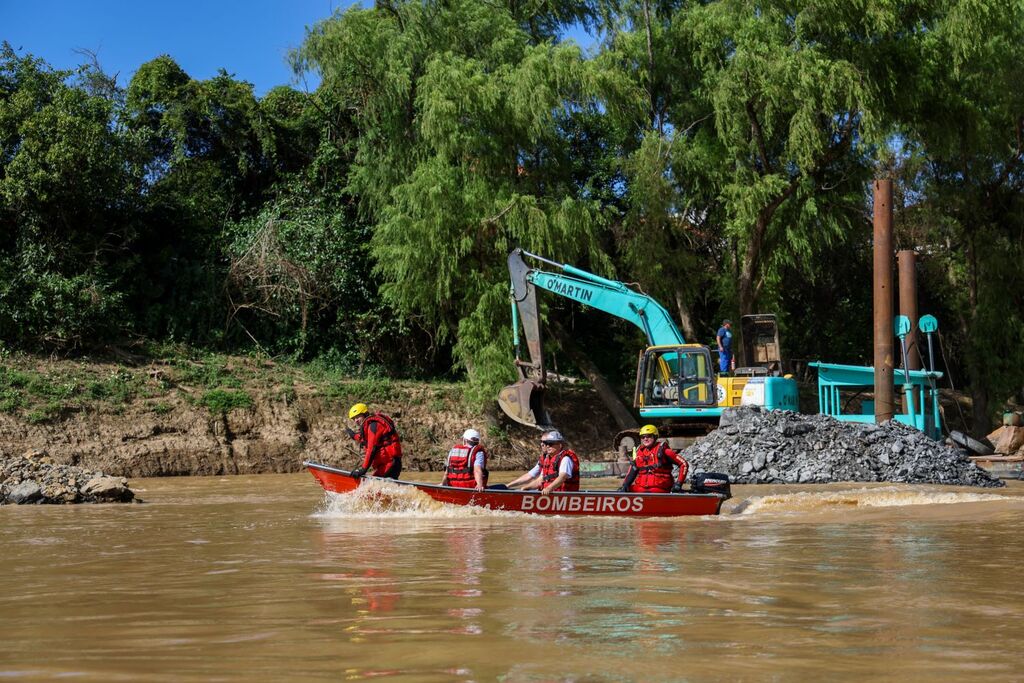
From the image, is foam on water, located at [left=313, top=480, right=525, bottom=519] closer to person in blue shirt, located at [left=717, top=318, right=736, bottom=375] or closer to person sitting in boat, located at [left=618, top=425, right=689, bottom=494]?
person sitting in boat, located at [left=618, top=425, right=689, bottom=494]

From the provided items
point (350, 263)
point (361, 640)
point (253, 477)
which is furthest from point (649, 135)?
point (361, 640)

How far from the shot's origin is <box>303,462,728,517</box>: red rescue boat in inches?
599

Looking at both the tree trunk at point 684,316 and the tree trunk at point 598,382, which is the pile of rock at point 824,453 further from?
the tree trunk at point 598,382

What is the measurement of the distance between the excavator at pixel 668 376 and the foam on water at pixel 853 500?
232 inches

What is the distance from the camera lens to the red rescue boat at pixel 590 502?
15.2m

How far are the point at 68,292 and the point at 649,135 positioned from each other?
1485 cm

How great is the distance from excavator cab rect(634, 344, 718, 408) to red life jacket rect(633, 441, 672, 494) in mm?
8614

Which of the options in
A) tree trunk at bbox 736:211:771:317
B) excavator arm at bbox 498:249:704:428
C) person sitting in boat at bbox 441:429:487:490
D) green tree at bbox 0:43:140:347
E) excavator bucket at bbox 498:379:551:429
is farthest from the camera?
tree trunk at bbox 736:211:771:317

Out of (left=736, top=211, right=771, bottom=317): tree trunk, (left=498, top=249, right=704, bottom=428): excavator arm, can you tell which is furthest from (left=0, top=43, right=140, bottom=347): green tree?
(left=736, top=211, right=771, bottom=317): tree trunk

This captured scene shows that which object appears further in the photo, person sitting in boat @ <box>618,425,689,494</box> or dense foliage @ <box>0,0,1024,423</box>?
dense foliage @ <box>0,0,1024,423</box>

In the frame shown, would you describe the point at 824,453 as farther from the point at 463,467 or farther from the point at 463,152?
the point at 463,152

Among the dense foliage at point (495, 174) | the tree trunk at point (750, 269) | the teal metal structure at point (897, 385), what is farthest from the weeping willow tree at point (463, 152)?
the teal metal structure at point (897, 385)

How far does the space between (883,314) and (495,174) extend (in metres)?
10.4

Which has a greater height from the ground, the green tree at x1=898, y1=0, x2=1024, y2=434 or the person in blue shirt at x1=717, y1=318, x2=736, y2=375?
the green tree at x1=898, y1=0, x2=1024, y2=434
